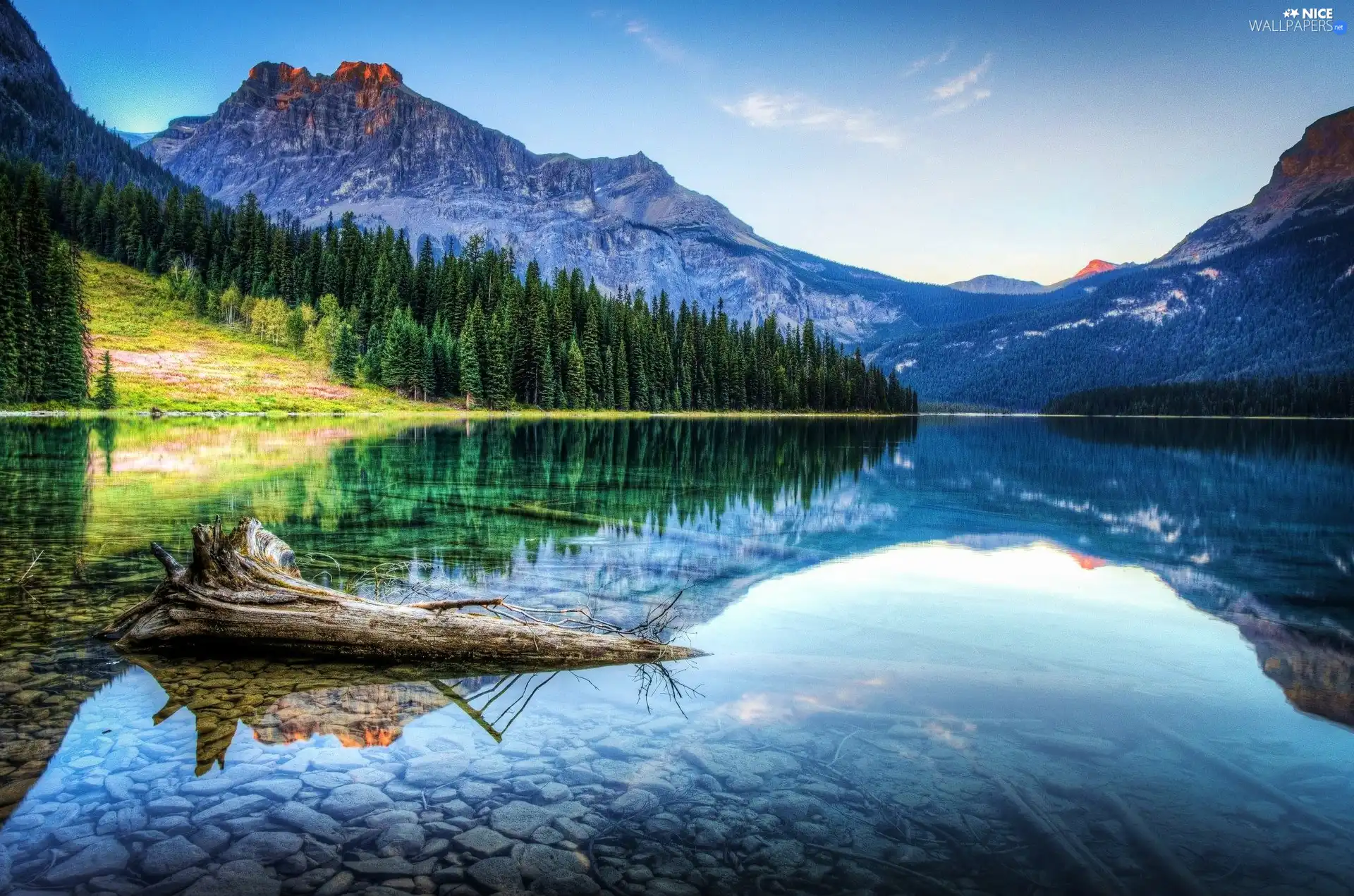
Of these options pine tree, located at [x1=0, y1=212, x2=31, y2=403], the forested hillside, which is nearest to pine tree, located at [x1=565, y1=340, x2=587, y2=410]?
the forested hillside

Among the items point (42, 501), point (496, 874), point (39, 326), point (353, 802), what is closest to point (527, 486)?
point (42, 501)

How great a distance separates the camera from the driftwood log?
32.4 feet

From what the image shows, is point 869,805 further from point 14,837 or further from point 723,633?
point 14,837

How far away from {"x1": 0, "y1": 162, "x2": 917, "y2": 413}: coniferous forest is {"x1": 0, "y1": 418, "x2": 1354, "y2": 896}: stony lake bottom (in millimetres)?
91694

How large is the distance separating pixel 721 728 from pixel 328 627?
5.37 m

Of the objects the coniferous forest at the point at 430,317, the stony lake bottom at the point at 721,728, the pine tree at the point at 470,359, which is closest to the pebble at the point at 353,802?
the stony lake bottom at the point at 721,728

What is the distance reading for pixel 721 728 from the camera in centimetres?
820

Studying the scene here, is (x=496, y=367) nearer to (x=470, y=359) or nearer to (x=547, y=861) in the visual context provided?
(x=470, y=359)

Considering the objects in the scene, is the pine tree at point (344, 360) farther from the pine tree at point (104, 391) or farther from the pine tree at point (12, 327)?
the pine tree at point (12, 327)

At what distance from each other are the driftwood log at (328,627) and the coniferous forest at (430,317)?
325ft

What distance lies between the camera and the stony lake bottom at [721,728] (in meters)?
5.77

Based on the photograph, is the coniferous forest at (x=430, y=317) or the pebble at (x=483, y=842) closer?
the pebble at (x=483, y=842)

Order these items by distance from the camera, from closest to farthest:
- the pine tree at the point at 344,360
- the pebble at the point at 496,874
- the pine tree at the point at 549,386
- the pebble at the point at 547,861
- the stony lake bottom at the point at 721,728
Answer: the pebble at the point at 496,874 < the pebble at the point at 547,861 < the stony lake bottom at the point at 721,728 < the pine tree at the point at 344,360 < the pine tree at the point at 549,386

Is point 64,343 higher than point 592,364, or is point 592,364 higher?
point 592,364
